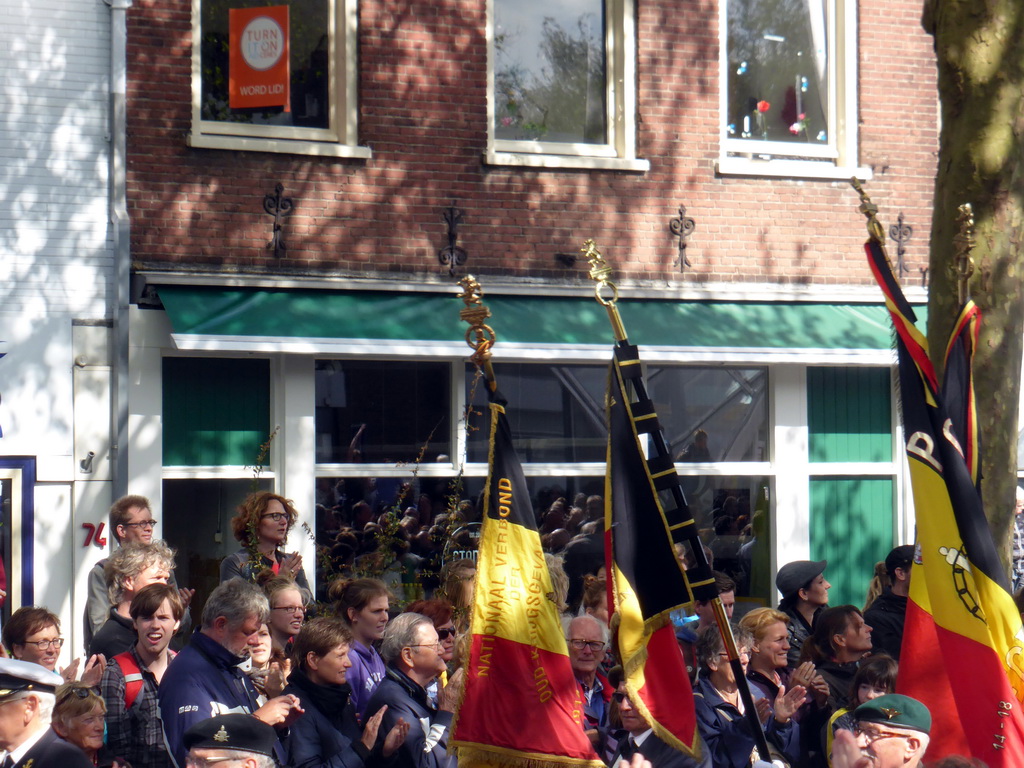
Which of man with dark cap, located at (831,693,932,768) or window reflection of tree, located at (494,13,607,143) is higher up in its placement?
window reflection of tree, located at (494,13,607,143)

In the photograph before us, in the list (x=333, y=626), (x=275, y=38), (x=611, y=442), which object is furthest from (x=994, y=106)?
(x=275, y=38)

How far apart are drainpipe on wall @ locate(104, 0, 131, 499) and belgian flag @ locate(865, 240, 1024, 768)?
5.85m

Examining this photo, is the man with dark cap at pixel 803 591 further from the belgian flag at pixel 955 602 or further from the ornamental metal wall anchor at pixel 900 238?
the ornamental metal wall anchor at pixel 900 238

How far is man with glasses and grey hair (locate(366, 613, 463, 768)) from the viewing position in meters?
5.71

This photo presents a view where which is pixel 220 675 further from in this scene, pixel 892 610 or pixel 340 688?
pixel 892 610

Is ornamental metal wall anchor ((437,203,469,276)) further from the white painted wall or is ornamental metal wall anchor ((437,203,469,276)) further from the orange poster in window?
the white painted wall

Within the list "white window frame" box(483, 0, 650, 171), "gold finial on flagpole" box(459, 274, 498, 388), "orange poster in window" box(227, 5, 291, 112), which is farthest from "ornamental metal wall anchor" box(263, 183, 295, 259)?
"gold finial on flagpole" box(459, 274, 498, 388)

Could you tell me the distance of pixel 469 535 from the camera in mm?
10359

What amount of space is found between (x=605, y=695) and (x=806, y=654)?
40.6 inches

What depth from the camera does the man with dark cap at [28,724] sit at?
14.8 ft

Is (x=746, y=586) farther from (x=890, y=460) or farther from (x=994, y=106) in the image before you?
(x=994, y=106)

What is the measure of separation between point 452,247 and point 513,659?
561 cm

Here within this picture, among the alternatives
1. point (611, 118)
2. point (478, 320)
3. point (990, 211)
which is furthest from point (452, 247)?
point (478, 320)

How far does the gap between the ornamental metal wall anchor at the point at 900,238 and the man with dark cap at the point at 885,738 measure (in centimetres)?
758
